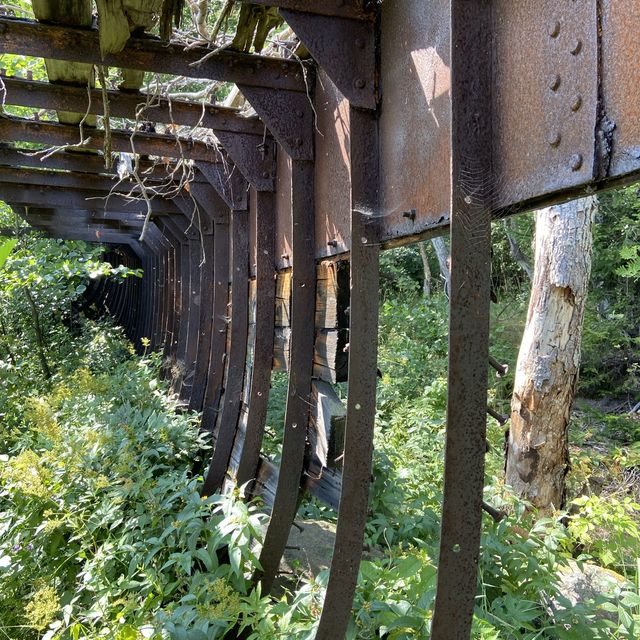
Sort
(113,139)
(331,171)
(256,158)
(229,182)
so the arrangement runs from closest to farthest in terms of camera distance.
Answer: (331,171) → (256,158) → (113,139) → (229,182)

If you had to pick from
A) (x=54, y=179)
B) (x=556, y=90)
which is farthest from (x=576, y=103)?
(x=54, y=179)

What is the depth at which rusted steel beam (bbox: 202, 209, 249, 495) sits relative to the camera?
16.8 ft

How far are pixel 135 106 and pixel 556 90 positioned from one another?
3218mm

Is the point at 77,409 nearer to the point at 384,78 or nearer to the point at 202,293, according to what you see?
the point at 202,293

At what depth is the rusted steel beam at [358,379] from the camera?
8.23ft

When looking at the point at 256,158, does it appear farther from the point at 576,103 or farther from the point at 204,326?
the point at 204,326

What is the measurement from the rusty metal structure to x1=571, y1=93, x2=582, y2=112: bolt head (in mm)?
10

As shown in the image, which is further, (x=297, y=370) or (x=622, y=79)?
(x=297, y=370)

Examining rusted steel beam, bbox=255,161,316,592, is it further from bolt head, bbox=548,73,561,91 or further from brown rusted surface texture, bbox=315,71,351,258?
bolt head, bbox=548,73,561,91

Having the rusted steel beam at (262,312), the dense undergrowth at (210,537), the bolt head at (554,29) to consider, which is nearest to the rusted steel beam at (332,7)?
the bolt head at (554,29)

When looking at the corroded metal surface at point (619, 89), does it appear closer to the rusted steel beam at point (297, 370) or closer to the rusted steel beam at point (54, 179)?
the rusted steel beam at point (297, 370)

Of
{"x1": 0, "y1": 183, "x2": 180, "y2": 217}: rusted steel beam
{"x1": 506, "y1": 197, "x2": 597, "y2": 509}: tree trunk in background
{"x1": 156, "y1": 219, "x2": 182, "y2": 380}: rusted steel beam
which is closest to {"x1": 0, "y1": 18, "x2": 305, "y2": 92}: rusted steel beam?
{"x1": 506, "y1": 197, "x2": 597, "y2": 509}: tree trunk in background

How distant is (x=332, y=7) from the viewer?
2432 millimetres

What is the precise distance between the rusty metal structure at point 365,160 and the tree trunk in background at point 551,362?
8.34 feet
